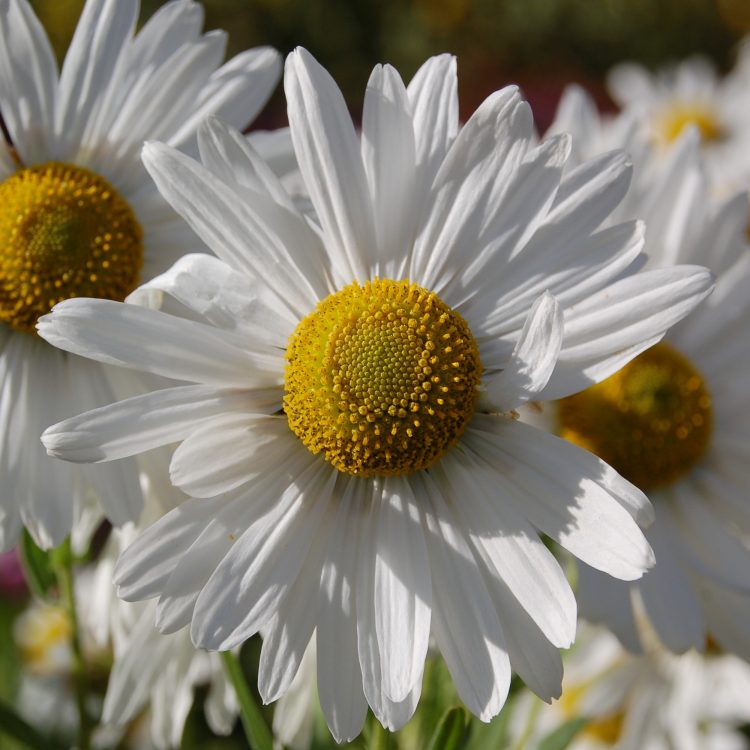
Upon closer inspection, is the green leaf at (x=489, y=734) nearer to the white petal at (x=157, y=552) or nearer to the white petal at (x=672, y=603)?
the white petal at (x=672, y=603)

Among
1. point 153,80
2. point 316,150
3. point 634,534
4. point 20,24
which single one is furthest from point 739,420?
point 20,24

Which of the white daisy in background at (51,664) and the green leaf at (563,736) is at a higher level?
the green leaf at (563,736)

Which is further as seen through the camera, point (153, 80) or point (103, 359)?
point (153, 80)

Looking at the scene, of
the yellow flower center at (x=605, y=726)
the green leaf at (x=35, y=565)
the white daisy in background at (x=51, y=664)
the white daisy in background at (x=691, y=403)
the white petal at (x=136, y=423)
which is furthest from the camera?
the white daisy in background at (x=51, y=664)

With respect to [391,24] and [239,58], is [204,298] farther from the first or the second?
[391,24]

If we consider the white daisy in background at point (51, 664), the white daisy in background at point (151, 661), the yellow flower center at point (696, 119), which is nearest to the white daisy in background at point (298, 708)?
the white daisy in background at point (151, 661)

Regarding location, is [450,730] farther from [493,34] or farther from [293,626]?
[493,34]

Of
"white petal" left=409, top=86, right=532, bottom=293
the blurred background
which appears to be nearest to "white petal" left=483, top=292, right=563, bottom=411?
"white petal" left=409, top=86, right=532, bottom=293

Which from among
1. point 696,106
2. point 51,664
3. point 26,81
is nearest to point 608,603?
point 26,81
